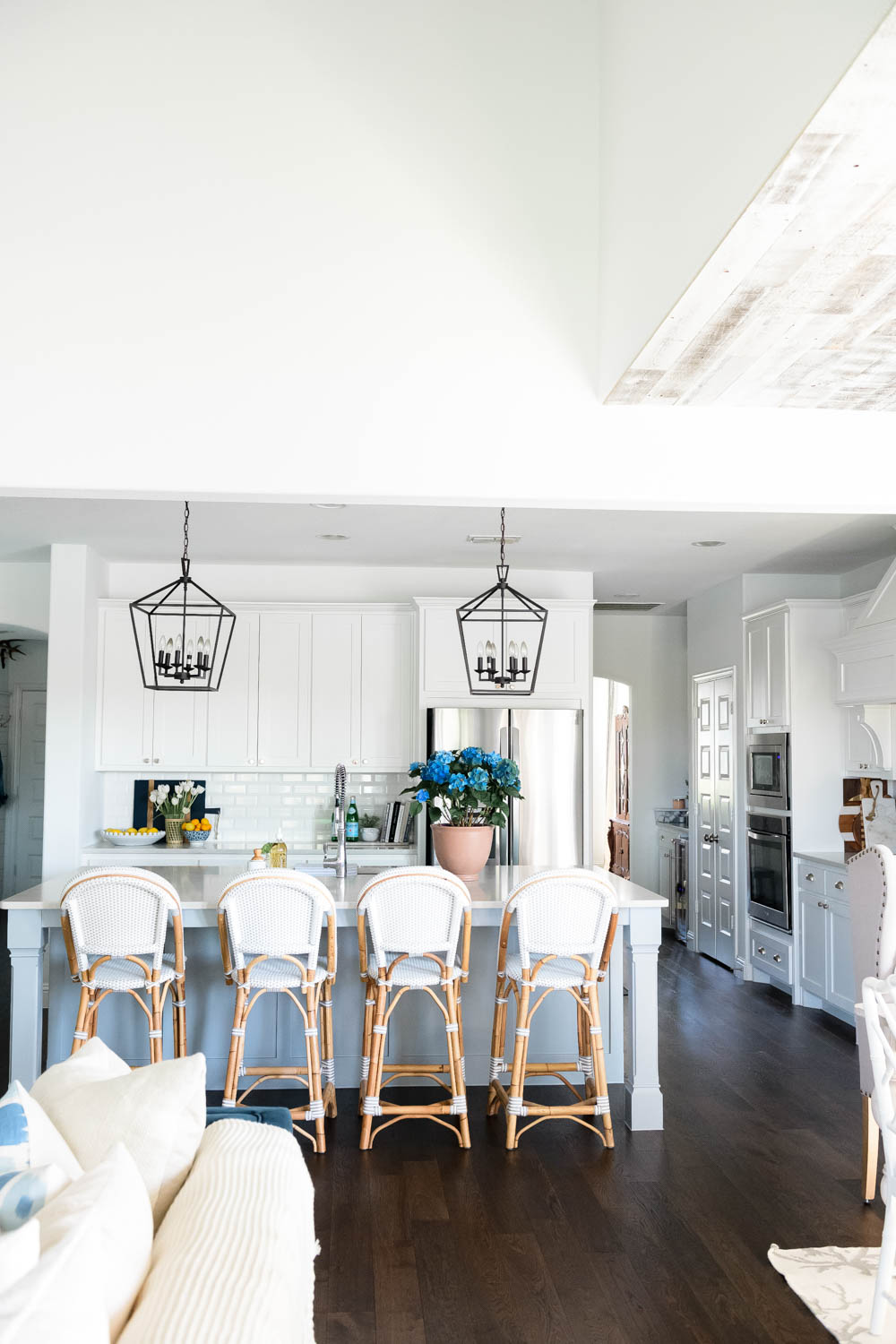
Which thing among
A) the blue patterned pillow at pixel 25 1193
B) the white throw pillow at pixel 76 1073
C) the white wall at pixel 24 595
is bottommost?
the white throw pillow at pixel 76 1073

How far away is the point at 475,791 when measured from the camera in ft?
14.2

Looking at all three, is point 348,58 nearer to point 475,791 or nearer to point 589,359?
point 589,359

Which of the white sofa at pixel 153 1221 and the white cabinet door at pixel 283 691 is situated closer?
the white sofa at pixel 153 1221

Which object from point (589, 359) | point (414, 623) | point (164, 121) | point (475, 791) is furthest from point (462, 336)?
point (414, 623)

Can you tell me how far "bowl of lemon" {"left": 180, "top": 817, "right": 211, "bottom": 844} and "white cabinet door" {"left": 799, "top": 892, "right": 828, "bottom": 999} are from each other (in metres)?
3.68

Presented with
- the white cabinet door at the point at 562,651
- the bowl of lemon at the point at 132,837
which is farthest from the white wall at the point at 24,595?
the white cabinet door at the point at 562,651

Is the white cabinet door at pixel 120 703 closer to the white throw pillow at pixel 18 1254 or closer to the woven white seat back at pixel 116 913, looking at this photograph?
the woven white seat back at pixel 116 913

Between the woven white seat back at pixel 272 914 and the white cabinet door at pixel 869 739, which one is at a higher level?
the white cabinet door at pixel 869 739

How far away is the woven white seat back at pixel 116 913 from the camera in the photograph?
3.81 meters

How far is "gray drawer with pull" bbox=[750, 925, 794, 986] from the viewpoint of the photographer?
6160mm

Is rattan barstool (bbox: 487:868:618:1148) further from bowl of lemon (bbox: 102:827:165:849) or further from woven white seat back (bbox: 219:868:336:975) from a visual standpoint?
bowl of lemon (bbox: 102:827:165:849)

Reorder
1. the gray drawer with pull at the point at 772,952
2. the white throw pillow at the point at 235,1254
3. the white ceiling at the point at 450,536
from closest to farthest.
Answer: the white throw pillow at the point at 235,1254 < the white ceiling at the point at 450,536 < the gray drawer with pull at the point at 772,952

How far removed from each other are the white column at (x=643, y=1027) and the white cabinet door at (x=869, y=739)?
2.35 m

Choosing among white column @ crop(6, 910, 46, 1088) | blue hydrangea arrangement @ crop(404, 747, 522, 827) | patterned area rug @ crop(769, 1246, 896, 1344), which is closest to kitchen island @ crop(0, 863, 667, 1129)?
white column @ crop(6, 910, 46, 1088)
